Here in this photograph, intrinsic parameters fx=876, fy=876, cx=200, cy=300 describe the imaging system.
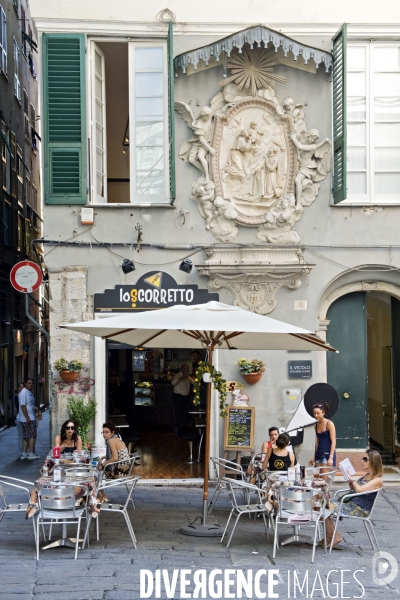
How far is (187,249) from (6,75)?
1371cm

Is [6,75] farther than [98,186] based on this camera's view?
Yes

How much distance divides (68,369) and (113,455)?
2.97 metres

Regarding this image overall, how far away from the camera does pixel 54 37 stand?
46.6ft

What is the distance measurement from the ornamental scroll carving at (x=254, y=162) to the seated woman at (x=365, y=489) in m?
5.65

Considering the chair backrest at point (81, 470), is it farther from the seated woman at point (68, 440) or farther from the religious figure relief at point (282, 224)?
the religious figure relief at point (282, 224)

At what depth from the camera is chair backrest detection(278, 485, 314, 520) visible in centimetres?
917

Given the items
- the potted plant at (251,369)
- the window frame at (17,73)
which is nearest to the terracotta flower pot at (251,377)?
the potted plant at (251,369)

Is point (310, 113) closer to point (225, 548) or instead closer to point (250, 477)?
point (250, 477)

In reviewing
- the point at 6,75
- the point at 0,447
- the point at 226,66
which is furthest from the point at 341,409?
the point at 6,75

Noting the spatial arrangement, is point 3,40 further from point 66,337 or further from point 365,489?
point 365,489

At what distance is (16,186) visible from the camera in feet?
90.5

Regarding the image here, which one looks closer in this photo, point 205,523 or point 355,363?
point 205,523

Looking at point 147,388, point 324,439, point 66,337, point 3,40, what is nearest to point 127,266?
point 66,337

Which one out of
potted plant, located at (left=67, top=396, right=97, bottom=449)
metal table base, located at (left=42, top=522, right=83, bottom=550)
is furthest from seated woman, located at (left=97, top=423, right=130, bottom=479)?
potted plant, located at (left=67, top=396, right=97, bottom=449)
